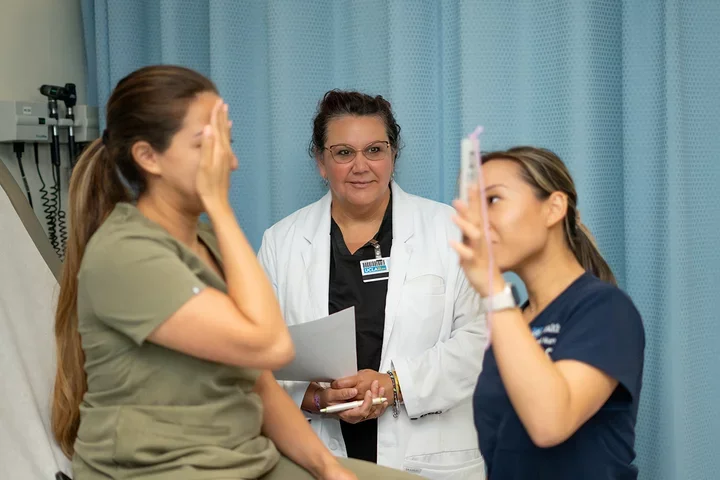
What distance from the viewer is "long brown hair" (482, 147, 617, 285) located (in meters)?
1.28

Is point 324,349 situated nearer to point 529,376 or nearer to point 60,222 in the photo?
point 529,376

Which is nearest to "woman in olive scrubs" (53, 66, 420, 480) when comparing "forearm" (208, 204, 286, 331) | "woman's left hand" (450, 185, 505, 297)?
"forearm" (208, 204, 286, 331)

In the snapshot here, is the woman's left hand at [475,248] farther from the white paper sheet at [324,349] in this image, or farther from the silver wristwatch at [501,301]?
the white paper sheet at [324,349]

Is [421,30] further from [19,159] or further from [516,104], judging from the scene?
[19,159]

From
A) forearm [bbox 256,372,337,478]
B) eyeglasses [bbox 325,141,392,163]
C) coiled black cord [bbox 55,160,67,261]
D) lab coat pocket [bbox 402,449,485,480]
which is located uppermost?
eyeglasses [bbox 325,141,392,163]

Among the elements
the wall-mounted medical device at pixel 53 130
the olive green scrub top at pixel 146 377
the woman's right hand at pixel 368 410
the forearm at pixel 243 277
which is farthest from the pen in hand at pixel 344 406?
the wall-mounted medical device at pixel 53 130

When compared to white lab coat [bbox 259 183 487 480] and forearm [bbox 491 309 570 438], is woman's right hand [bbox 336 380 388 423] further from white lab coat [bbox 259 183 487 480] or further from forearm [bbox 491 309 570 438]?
forearm [bbox 491 309 570 438]

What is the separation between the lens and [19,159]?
2258 mm

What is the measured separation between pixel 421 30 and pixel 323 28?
33cm

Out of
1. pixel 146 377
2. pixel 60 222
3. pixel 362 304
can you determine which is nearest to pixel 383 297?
pixel 362 304

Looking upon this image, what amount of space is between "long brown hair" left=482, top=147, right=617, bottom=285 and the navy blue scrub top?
11 cm

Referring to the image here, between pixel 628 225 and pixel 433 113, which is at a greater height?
pixel 433 113

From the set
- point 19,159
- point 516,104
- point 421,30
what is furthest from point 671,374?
point 19,159

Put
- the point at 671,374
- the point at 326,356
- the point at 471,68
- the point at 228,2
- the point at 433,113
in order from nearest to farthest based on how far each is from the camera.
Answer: the point at 326,356 → the point at 671,374 → the point at 471,68 → the point at 433,113 → the point at 228,2
